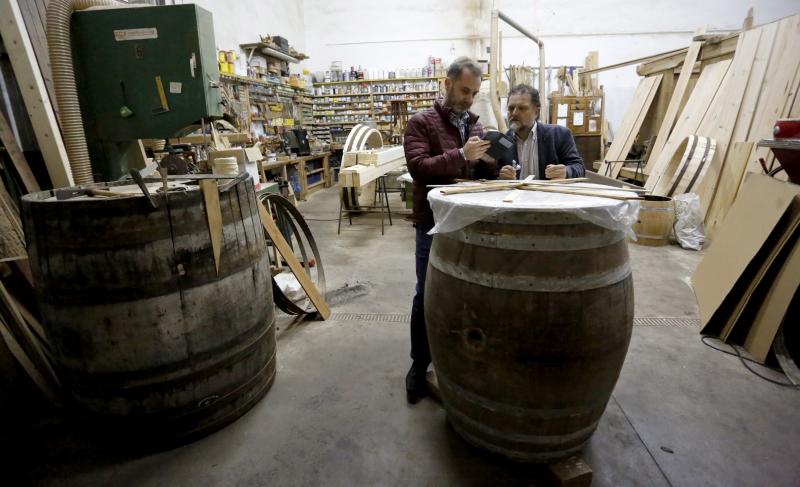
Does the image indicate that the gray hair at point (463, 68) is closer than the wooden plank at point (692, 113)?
Yes

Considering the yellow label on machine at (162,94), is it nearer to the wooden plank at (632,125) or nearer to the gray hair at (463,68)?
the gray hair at (463,68)

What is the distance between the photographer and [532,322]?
3.82 feet

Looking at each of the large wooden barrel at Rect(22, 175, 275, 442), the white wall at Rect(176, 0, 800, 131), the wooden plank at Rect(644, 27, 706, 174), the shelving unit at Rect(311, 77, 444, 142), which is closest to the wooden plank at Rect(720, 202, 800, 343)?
the large wooden barrel at Rect(22, 175, 275, 442)

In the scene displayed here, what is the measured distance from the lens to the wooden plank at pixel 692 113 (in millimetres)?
4699

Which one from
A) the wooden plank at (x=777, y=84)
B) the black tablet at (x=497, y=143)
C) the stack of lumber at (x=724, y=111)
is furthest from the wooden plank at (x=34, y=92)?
the wooden plank at (x=777, y=84)

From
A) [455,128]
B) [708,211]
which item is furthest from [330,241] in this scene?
[708,211]

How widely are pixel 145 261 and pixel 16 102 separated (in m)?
1.66

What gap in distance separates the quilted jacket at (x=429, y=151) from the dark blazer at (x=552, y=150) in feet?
1.04

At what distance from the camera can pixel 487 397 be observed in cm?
132

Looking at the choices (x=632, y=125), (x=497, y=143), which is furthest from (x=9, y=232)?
(x=632, y=125)

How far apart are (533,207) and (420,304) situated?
86cm

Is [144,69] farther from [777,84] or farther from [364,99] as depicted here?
[364,99]

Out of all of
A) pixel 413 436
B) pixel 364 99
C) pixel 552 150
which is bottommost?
pixel 413 436

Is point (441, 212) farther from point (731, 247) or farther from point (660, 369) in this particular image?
point (731, 247)
